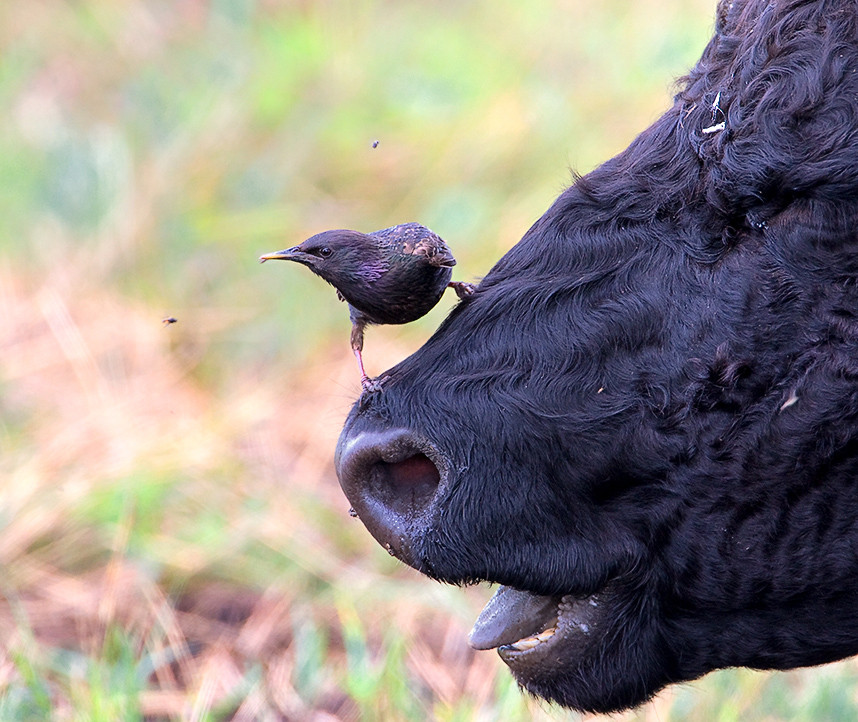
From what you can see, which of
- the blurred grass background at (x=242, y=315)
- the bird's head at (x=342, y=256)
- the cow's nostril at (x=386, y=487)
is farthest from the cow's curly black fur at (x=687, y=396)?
the blurred grass background at (x=242, y=315)

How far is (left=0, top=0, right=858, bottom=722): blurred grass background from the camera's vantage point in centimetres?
342

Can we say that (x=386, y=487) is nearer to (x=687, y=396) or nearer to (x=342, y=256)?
(x=342, y=256)

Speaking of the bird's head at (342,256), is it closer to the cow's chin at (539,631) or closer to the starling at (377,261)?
the starling at (377,261)

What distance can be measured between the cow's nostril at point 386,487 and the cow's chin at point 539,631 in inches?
11.7

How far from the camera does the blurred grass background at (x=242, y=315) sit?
342cm

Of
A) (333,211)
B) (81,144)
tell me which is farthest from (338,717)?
(81,144)

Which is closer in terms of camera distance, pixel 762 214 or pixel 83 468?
pixel 762 214

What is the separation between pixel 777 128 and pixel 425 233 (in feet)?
2.21

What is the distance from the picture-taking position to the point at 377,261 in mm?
2201

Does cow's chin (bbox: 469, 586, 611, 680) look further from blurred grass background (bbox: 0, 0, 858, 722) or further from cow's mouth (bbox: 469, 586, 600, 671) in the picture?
blurred grass background (bbox: 0, 0, 858, 722)

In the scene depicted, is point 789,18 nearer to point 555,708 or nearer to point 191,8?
point 555,708

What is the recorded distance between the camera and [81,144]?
6.50 meters

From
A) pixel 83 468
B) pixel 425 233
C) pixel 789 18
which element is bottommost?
pixel 789 18

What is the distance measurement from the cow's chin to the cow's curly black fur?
2 centimetres
